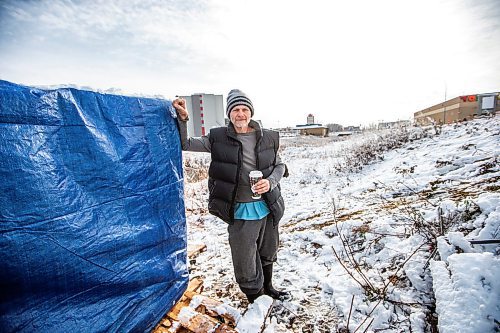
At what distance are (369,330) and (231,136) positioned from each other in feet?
6.00

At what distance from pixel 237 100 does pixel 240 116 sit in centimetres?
13

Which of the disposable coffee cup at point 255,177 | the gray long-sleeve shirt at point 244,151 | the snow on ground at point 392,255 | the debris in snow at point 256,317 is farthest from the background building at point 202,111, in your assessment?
the debris in snow at point 256,317

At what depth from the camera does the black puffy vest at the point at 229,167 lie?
1864 millimetres

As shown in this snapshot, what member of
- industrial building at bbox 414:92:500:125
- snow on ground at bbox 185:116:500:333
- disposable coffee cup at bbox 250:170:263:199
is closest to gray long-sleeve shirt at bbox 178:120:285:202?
disposable coffee cup at bbox 250:170:263:199

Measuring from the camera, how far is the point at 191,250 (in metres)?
3.07

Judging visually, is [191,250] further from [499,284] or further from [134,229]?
[499,284]

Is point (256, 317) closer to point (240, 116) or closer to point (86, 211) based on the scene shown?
point (86, 211)

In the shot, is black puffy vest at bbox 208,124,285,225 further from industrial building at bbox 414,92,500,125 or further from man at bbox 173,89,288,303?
industrial building at bbox 414,92,500,125

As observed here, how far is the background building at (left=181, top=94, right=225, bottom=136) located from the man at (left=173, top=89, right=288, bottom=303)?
6.82 m

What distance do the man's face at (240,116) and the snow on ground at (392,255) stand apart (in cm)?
156

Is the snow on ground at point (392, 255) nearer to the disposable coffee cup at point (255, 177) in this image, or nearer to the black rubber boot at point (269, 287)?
the black rubber boot at point (269, 287)

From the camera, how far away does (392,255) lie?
2404 mm

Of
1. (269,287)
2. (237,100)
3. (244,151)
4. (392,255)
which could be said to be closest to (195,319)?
(269,287)

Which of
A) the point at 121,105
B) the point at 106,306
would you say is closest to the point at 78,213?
the point at 106,306
